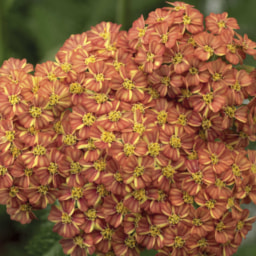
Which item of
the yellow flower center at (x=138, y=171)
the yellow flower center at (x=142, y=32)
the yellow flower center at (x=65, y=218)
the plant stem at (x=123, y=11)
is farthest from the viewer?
the plant stem at (x=123, y=11)

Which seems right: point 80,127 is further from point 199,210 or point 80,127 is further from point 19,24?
point 19,24

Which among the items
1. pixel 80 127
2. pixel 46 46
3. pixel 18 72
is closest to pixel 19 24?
pixel 46 46

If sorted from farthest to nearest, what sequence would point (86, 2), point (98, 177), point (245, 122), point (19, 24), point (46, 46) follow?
point (86, 2), point (19, 24), point (46, 46), point (245, 122), point (98, 177)

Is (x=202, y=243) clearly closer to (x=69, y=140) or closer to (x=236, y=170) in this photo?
(x=236, y=170)

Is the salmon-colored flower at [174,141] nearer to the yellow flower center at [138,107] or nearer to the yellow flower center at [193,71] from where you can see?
the yellow flower center at [138,107]

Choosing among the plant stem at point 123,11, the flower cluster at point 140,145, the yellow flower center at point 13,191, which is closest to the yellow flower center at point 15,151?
the flower cluster at point 140,145

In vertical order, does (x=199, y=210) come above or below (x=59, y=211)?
above

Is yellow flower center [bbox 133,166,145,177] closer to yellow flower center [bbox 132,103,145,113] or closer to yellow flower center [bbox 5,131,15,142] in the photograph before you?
yellow flower center [bbox 132,103,145,113]
